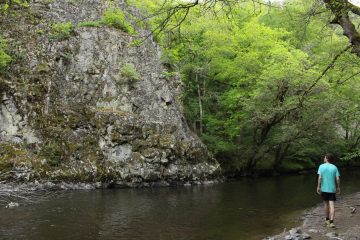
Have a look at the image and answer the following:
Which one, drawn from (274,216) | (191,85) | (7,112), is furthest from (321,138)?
(7,112)

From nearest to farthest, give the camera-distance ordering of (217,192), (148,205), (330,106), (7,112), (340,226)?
(340,226)
(148,205)
(217,192)
(7,112)
(330,106)

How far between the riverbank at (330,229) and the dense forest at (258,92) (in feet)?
37.6

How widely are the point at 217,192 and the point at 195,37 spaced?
1660 centimetres

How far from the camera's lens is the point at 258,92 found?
29266 millimetres

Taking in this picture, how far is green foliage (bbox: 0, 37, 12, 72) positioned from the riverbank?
68.1 feet

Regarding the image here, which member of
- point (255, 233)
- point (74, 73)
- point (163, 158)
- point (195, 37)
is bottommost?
point (255, 233)

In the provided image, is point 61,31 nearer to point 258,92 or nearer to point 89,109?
point 89,109

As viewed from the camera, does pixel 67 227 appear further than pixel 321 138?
No

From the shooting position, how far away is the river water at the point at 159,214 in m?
13.2

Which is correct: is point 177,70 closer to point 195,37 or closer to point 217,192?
point 195,37

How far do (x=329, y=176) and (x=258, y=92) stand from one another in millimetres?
17151

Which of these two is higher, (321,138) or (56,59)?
(56,59)

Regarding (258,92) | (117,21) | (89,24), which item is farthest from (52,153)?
(258,92)

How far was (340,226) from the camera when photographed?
13234mm
